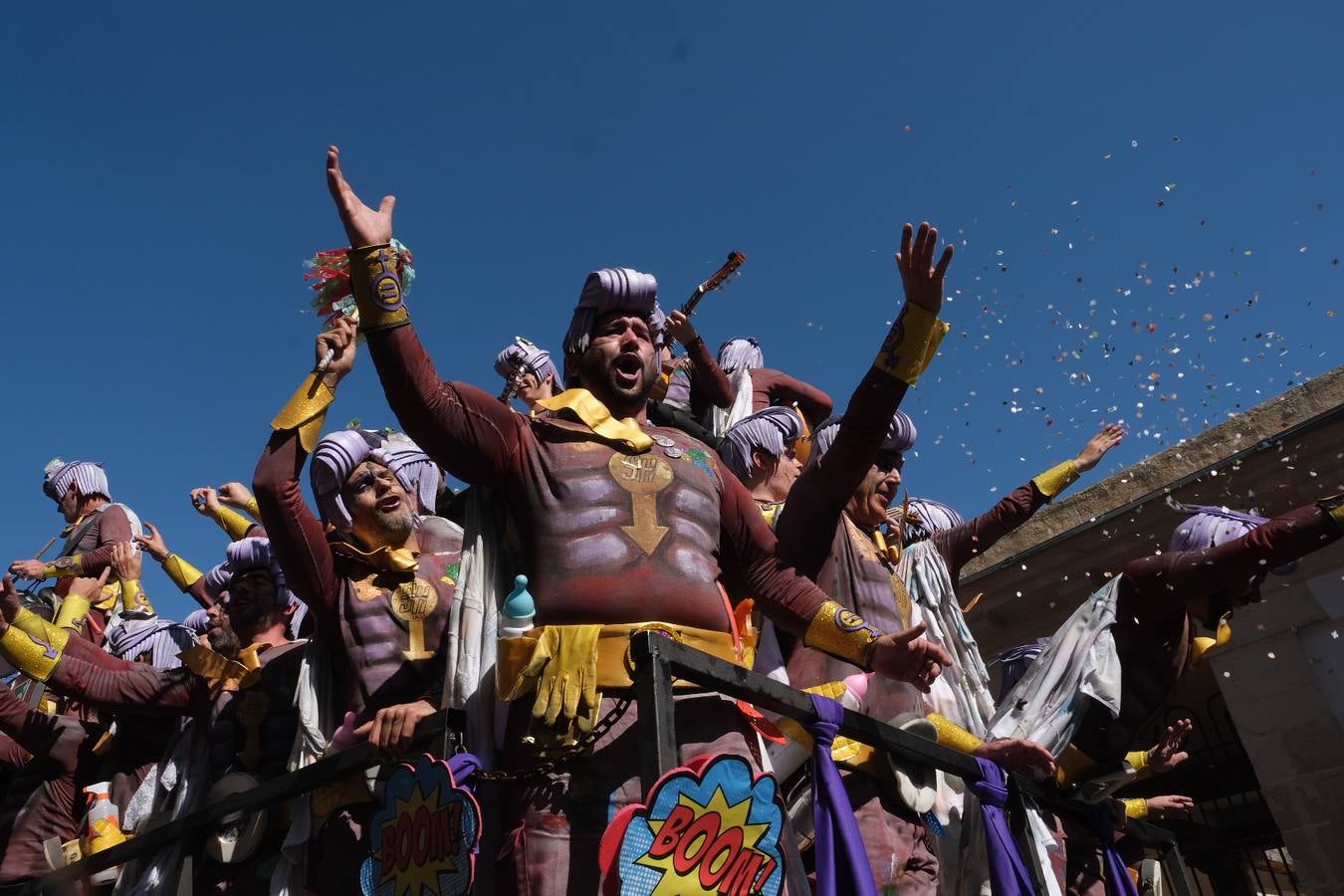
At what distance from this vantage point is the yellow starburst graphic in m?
2.36

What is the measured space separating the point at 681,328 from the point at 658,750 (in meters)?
5.10

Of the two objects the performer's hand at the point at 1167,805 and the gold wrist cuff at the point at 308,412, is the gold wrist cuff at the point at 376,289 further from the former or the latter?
the performer's hand at the point at 1167,805

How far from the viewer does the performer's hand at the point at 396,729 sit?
3.07 meters

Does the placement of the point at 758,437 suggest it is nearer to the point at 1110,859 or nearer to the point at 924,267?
the point at 924,267

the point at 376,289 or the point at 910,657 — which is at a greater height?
the point at 376,289

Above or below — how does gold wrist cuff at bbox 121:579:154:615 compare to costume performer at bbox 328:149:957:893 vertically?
above

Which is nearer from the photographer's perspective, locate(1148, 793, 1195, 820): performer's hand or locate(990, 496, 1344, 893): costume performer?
locate(990, 496, 1344, 893): costume performer

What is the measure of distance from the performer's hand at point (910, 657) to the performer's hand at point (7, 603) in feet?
11.7

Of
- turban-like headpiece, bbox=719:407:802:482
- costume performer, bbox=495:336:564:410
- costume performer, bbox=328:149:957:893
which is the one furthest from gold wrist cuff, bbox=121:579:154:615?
costume performer, bbox=328:149:957:893

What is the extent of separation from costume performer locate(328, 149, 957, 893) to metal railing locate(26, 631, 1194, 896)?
0.19 metres

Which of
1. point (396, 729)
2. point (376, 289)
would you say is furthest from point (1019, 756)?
point (376, 289)

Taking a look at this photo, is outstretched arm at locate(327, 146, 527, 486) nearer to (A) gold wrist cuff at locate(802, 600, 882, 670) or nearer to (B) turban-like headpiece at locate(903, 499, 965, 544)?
(A) gold wrist cuff at locate(802, 600, 882, 670)

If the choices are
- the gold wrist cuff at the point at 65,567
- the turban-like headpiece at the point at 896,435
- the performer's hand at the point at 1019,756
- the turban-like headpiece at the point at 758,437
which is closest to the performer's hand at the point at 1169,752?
the performer's hand at the point at 1019,756

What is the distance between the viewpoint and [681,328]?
7.41 meters
